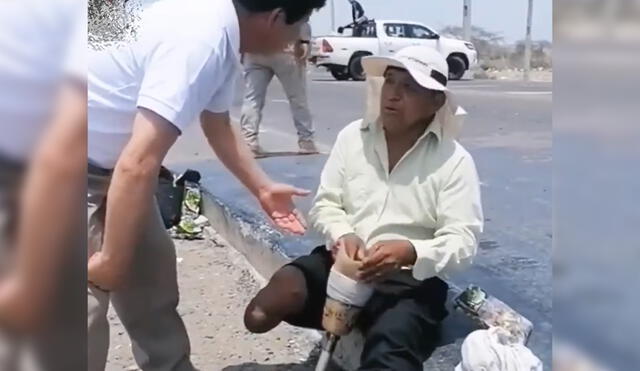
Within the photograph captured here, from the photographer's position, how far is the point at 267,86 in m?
1.71

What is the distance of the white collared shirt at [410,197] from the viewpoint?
5.70 ft

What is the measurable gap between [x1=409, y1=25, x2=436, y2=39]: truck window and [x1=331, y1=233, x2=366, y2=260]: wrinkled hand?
15.9 inches

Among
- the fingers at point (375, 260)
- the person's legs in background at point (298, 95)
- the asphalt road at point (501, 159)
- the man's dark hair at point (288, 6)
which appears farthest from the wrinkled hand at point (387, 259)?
the man's dark hair at point (288, 6)

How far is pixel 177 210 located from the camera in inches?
70.7

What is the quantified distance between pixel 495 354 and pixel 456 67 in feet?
1.68

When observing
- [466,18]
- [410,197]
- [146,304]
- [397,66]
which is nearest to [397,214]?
[410,197]

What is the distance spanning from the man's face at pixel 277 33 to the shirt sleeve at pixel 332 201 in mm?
255

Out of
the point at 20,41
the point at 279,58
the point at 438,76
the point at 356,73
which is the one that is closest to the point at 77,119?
the point at 20,41

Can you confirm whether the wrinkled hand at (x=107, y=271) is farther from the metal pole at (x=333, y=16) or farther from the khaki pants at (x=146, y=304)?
the metal pole at (x=333, y=16)

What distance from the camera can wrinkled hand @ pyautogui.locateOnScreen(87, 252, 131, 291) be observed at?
162cm

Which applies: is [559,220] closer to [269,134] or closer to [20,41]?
[269,134]

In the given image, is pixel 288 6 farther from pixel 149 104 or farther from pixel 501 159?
pixel 501 159

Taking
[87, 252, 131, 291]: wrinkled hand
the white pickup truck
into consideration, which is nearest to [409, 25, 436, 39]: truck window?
the white pickup truck

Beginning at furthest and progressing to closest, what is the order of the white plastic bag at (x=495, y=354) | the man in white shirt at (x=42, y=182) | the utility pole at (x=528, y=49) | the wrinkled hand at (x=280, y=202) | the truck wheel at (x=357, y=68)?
the wrinkled hand at (x=280, y=202)
the truck wheel at (x=357, y=68)
the white plastic bag at (x=495, y=354)
the utility pole at (x=528, y=49)
the man in white shirt at (x=42, y=182)
